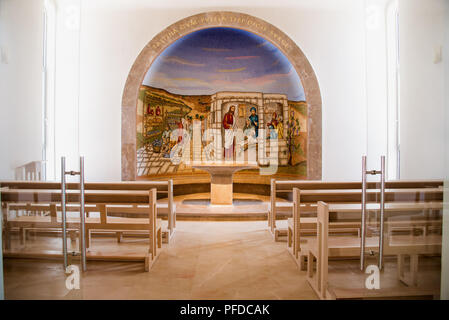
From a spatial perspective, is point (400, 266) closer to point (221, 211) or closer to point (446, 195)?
point (446, 195)

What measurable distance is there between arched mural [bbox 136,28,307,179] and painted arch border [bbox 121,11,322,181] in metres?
0.46

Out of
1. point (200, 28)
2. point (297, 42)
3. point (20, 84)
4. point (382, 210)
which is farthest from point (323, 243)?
point (200, 28)

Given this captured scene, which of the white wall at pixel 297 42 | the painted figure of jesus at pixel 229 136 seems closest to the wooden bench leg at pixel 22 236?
the white wall at pixel 297 42

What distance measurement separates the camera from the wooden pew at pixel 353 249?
142 cm

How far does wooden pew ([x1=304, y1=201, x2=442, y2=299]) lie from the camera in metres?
1.42

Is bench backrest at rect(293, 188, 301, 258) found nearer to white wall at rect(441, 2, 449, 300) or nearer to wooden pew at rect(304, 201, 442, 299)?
wooden pew at rect(304, 201, 442, 299)

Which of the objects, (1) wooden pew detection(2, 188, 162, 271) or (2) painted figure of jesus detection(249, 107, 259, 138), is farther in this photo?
(2) painted figure of jesus detection(249, 107, 259, 138)

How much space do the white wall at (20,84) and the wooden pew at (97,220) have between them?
0.62 feet

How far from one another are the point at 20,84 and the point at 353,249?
82.3 inches

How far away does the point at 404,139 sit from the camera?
4.52ft

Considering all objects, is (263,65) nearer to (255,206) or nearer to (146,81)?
(146,81)
